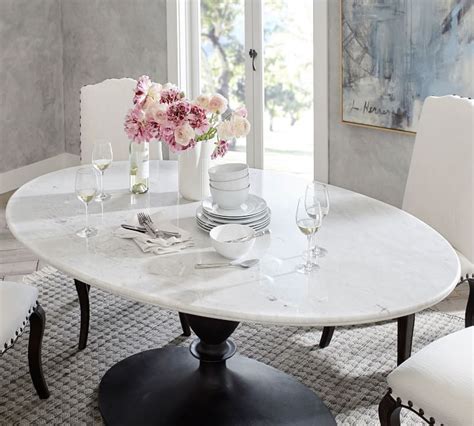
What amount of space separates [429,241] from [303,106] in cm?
247

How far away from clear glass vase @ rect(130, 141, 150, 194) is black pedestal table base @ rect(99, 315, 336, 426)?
0.52 m

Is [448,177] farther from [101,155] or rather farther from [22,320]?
[22,320]

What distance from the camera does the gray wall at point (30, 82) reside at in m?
5.21

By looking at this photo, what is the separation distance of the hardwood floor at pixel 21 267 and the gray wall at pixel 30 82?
1.00m

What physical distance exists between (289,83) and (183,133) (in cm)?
232

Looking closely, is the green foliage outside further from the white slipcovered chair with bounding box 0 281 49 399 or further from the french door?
the white slipcovered chair with bounding box 0 281 49 399

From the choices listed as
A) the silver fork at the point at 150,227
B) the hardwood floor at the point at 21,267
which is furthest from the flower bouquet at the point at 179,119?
the hardwood floor at the point at 21,267

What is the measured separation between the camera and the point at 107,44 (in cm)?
538

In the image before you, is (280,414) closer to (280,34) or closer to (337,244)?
(337,244)

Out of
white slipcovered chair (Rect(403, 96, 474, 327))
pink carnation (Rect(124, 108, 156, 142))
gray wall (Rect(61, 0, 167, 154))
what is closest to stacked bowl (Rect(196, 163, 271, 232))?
pink carnation (Rect(124, 108, 156, 142))

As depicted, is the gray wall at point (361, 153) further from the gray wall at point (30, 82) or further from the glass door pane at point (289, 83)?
the gray wall at point (30, 82)

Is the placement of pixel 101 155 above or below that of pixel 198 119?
below

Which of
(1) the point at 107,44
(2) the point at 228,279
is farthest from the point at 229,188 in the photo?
(1) the point at 107,44

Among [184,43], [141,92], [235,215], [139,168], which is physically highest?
[184,43]
